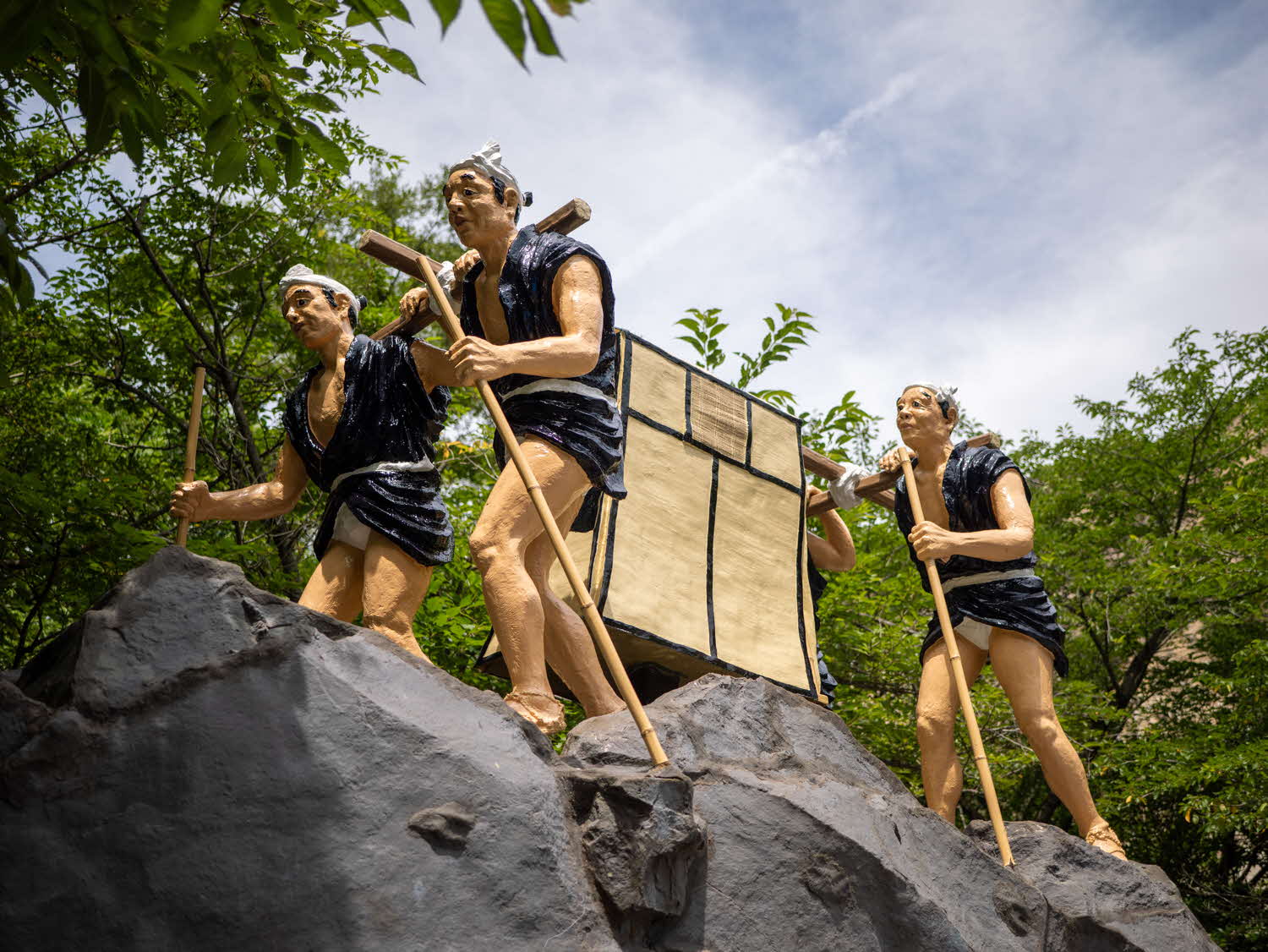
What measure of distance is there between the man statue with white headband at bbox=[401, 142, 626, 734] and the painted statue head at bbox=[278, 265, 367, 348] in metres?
0.52

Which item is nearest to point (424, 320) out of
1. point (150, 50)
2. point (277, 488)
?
point (277, 488)

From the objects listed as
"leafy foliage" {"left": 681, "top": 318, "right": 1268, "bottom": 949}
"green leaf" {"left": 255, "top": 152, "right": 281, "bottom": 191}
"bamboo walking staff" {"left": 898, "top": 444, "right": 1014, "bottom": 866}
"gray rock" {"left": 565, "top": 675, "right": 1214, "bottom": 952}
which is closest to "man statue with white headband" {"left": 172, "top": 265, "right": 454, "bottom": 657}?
"green leaf" {"left": 255, "top": 152, "right": 281, "bottom": 191}

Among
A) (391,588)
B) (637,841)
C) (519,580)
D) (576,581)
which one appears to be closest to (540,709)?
(519,580)

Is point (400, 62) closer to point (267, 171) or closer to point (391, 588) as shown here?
point (267, 171)

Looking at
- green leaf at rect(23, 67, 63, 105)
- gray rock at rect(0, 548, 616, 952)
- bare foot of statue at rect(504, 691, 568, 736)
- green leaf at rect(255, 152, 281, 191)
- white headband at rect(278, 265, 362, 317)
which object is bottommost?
gray rock at rect(0, 548, 616, 952)

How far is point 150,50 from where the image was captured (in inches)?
172

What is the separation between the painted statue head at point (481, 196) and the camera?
5.20 m

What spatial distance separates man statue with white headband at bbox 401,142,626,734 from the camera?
4660 millimetres

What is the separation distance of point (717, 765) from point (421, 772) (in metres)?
1.14

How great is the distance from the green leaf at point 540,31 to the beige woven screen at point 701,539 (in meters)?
3.97

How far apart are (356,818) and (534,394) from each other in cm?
200

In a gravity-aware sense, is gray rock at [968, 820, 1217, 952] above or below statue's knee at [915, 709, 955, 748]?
below

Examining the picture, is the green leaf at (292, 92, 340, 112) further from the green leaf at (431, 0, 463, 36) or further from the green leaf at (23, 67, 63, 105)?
the green leaf at (431, 0, 463, 36)

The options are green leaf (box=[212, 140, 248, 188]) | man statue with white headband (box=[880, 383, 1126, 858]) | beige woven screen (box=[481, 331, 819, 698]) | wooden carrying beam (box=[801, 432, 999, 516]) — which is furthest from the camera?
wooden carrying beam (box=[801, 432, 999, 516])
